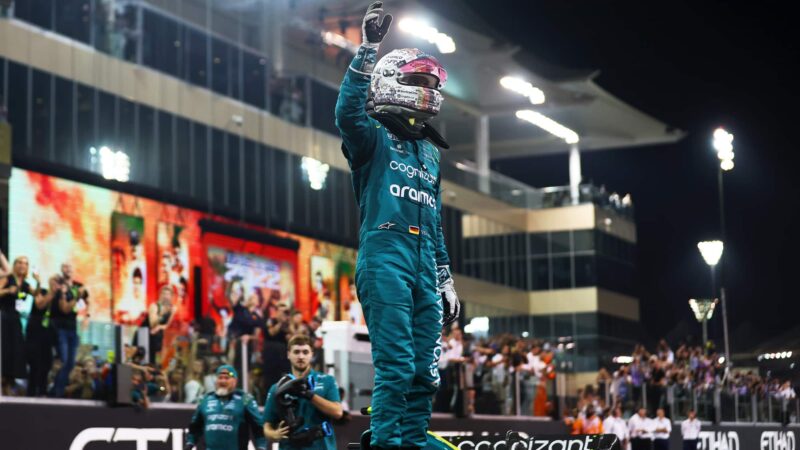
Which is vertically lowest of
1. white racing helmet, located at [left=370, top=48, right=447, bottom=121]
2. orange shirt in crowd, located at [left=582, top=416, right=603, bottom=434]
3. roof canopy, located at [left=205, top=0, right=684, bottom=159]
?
orange shirt in crowd, located at [left=582, top=416, right=603, bottom=434]

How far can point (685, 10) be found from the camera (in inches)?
1962

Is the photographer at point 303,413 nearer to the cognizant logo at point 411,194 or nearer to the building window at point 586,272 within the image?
the cognizant logo at point 411,194

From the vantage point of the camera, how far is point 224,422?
13180 millimetres

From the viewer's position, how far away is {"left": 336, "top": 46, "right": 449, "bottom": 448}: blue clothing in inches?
264

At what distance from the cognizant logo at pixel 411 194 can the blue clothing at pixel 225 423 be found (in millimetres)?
6444

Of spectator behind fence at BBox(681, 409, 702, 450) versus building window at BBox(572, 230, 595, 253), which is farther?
building window at BBox(572, 230, 595, 253)

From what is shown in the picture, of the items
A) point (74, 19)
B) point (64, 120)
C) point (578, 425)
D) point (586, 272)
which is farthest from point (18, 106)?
point (586, 272)

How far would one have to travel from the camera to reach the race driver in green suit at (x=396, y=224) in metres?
6.73

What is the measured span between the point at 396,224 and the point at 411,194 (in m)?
0.23

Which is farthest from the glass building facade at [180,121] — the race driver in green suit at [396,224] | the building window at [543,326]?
the race driver in green suit at [396,224]

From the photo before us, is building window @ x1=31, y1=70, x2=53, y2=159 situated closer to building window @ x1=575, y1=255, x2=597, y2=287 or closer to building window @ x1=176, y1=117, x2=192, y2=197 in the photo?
building window @ x1=176, y1=117, x2=192, y2=197

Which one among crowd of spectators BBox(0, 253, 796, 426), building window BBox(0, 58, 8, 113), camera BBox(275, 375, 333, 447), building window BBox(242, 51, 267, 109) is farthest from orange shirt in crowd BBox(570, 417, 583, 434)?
camera BBox(275, 375, 333, 447)

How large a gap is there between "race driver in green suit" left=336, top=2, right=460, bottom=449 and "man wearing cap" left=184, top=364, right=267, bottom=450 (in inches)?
248

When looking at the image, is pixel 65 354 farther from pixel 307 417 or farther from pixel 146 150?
pixel 146 150
